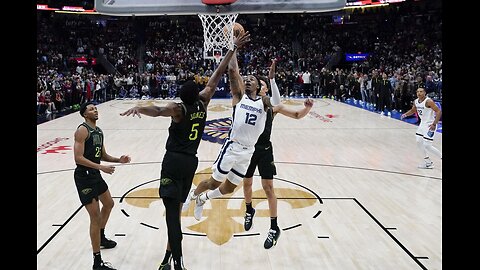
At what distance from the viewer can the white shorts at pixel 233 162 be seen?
5.06 metres

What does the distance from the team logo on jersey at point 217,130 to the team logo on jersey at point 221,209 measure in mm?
4190

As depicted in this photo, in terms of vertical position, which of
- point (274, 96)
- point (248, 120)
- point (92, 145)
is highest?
point (274, 96)

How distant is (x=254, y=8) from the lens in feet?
26.9

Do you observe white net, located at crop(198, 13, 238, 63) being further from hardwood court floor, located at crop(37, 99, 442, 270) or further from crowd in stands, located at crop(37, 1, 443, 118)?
crowd in stands, located at crop(37, 1, 443, 118)

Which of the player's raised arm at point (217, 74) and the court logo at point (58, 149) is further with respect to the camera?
the court logo at point (58, 149)

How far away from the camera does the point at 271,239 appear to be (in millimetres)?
4965

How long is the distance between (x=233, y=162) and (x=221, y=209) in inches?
56.8

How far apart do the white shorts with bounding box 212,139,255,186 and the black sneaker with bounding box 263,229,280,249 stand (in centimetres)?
70

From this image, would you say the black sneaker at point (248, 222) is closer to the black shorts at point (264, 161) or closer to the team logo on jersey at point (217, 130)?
the black shorts at point (264, 161)

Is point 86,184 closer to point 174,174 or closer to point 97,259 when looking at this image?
point 97,259

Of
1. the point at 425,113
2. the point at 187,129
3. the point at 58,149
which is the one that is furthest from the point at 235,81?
the point at 58,149

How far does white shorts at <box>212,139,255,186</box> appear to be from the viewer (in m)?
5.06

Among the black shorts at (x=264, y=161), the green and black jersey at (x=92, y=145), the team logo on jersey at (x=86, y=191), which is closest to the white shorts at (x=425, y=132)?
the black shorts at (x=264, y=161)
